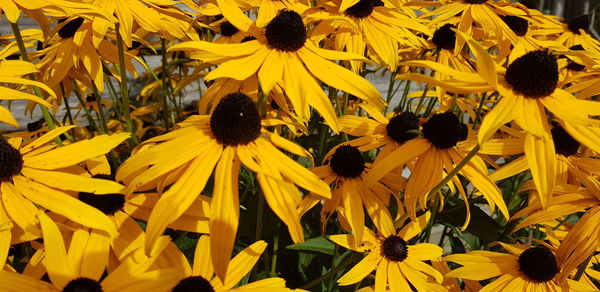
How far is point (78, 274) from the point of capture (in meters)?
0.56

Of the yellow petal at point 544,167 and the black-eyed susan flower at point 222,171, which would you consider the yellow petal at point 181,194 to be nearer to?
the black-eyed susan flower at point 222,171

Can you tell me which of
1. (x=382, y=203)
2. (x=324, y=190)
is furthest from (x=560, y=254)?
(x=324, y=190)

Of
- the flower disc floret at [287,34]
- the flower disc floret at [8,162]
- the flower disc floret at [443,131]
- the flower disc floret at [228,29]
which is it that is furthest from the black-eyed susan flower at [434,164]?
the flower disc floret at [228,29]

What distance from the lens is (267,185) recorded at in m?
0.58

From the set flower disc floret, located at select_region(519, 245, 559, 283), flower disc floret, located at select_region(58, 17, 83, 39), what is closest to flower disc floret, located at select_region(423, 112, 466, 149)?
flower disc floret, located at select_region(519, 245, 559, 283)

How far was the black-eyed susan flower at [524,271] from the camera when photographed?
0.82m

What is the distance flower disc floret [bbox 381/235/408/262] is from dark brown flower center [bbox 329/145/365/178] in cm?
14

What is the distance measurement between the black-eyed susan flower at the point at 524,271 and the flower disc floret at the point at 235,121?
0.44 m

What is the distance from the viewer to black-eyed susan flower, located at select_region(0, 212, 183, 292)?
0.52m

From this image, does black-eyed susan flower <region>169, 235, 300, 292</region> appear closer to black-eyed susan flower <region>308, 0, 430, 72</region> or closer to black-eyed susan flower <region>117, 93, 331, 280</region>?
black-eyed susan flower <region>117, 93, 331, 280</region>

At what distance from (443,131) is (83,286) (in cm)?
57

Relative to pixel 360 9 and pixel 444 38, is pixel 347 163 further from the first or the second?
pixel 444 38

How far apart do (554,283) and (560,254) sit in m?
0.06

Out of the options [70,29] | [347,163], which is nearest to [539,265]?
[347,163]
